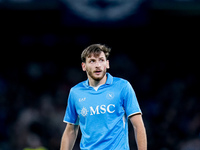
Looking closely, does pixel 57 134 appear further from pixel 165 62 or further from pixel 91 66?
pixel 91 66

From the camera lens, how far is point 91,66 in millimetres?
4723

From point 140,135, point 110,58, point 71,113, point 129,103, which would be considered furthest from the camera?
point 110,58

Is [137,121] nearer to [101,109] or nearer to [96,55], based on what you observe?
[101,109]

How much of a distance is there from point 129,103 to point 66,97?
5.86m

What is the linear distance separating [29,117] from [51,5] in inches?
91.3

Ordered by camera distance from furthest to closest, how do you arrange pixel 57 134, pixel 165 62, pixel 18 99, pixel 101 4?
pixel 165 62, pixel 18 99, pixel 57 134, pixel 101 4

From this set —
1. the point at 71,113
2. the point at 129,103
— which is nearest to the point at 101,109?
the point at 129,103

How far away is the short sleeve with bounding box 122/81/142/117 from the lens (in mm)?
4547

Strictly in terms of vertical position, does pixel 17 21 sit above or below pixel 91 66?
above

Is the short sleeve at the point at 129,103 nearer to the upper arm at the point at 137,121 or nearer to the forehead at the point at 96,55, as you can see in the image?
the upper arm at the point at 137,121

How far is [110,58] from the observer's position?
11.4 metres

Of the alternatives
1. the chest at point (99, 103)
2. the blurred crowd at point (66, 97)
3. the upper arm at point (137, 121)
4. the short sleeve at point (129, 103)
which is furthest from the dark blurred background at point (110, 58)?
the upper arm at point (137, 121)

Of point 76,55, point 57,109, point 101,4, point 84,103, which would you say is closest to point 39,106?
point 57,109

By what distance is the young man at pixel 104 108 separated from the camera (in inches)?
180
